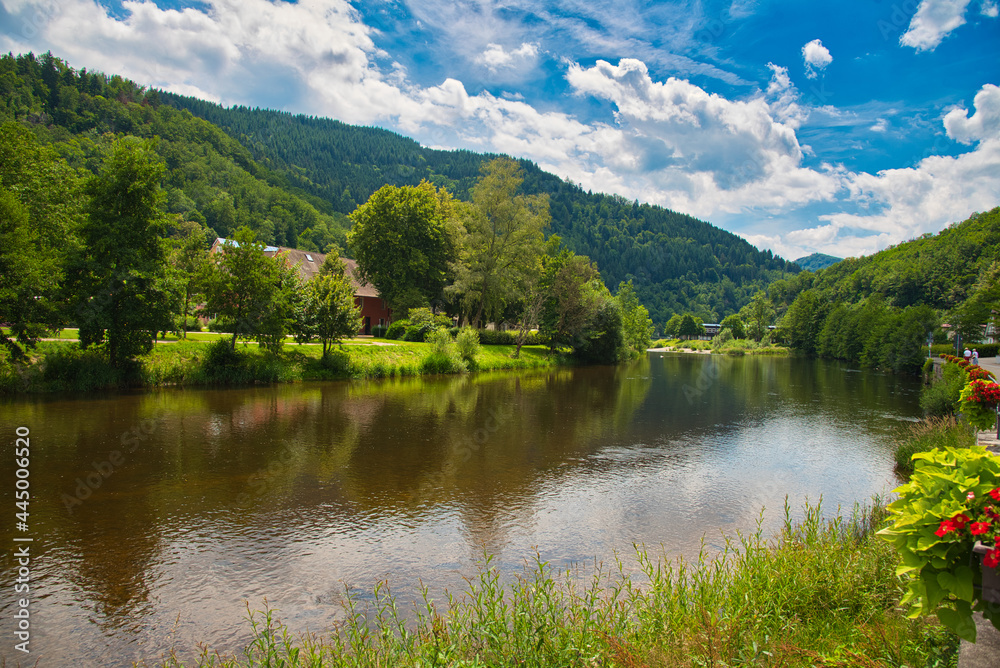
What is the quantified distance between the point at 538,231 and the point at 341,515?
3834 cm

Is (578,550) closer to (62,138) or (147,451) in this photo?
(147,451)

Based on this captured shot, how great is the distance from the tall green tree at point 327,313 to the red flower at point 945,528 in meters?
30.2

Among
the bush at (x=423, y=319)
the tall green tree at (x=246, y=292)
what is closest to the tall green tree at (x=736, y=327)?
the bush at (x=423, y=319)

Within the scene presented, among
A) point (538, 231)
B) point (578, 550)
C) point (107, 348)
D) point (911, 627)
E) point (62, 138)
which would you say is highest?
point (62, 138)

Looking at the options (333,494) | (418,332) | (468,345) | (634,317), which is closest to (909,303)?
(634,317)

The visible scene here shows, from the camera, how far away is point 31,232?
821 inches

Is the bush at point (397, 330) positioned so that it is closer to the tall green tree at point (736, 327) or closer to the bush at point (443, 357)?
the bush at point (443, 357)

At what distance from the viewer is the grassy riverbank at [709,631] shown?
4.52m

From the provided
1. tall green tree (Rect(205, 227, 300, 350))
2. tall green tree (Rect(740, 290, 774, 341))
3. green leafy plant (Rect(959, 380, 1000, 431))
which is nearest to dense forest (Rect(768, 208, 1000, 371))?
tall green tree (Rect(740, 290, 774, 341))

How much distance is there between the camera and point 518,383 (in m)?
34.5

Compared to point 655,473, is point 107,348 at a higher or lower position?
higher

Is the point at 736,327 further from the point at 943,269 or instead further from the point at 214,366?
the point at 214,366

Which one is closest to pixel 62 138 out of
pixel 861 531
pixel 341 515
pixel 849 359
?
pixel 341 515

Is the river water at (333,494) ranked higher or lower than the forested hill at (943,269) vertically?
lower
